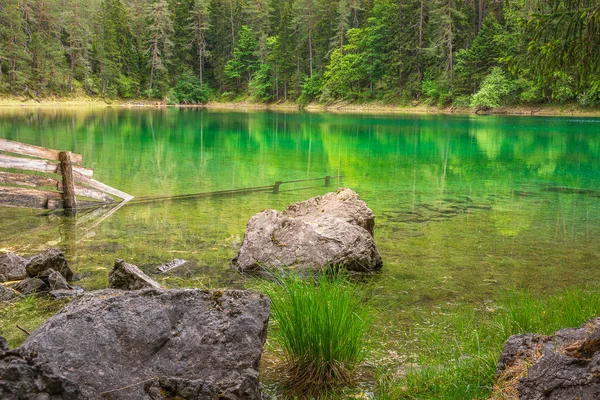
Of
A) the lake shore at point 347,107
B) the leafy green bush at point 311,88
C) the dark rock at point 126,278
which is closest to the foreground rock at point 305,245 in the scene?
the dark rock at point 126,278

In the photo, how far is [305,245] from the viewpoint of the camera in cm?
749

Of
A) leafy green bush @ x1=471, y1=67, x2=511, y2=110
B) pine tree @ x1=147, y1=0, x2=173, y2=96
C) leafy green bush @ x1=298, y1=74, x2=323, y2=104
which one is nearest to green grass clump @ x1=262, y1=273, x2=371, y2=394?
Answer: leafy green bush @ x1=471, y1=67, x2=511, y2=110

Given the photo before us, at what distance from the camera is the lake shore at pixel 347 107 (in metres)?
54.7

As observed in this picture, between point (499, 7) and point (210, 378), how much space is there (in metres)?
75.3

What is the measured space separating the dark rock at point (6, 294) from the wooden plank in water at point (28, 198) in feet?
17.8

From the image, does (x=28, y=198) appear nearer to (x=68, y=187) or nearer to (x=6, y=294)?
(x=68, y=187)

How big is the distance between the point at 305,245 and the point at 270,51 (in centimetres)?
9166

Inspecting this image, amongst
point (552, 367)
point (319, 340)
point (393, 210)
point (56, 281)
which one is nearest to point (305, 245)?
point (56, 281)

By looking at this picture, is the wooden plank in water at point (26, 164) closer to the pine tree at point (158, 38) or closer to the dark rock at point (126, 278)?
the dark rock at point (126, 278)

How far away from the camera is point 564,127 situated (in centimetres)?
3944

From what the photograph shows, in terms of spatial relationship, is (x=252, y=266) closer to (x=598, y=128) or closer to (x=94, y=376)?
(x=94, y=376)

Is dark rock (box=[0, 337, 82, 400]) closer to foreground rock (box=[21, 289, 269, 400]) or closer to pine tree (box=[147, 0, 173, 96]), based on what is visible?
foreground rock (box=[21, 289, 269, 400])

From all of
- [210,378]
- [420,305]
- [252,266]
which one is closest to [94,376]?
[210,378]

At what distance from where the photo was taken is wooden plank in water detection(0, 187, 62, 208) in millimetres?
10812
